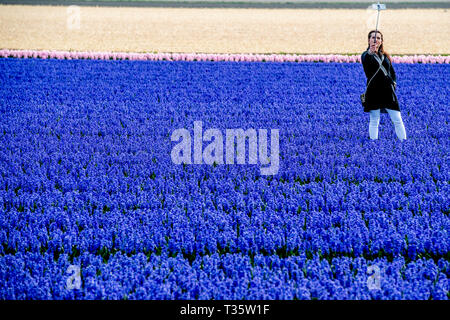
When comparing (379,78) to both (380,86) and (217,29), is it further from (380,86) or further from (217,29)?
(217,29)

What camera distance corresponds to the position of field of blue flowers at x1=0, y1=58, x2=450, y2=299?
377 cm

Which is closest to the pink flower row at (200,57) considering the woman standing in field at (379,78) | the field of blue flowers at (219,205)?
the field of blue flowers at (219,205)

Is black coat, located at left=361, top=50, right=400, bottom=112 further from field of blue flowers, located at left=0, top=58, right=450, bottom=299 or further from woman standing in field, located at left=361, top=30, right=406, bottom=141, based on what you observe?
field of blue flowers, located at left=0, top=58, right=450, bottom=299

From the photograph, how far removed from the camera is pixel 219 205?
16.9 ft

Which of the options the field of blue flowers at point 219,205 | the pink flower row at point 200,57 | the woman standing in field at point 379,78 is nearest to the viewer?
the field of blue flowers at point 219,205

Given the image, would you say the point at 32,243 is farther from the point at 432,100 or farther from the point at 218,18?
the point at 218,18

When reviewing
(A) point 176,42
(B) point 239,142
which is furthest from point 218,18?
(B) point 239,142

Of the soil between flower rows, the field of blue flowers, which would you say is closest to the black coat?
the field of blue flowers

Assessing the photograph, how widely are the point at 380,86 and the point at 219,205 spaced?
3.27m

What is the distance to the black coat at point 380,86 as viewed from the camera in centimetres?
685

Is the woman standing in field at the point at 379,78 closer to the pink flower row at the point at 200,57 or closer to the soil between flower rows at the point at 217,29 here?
the pink flower row at the point at 200,57

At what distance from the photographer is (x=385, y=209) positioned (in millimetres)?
5121

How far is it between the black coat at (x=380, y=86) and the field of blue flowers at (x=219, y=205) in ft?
2.06
